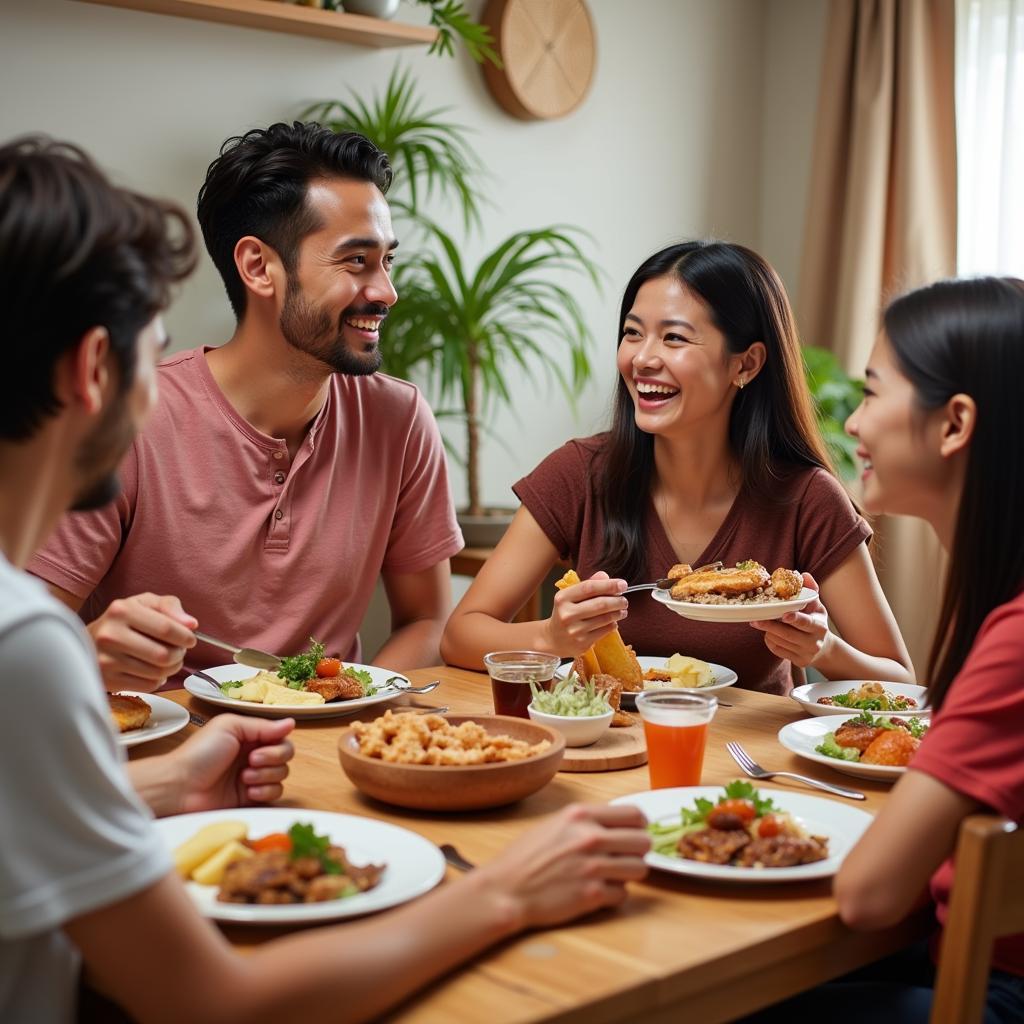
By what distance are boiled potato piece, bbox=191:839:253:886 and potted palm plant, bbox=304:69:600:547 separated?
2.79 meters

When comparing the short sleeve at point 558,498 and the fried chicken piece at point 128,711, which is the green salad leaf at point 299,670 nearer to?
the fried chicken piece at point 128,711

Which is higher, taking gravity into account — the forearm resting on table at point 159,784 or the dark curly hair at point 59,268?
the dark curly hair at point 59,268

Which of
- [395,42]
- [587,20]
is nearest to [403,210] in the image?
[395,42]

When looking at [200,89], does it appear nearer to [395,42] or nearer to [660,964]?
[395,42]

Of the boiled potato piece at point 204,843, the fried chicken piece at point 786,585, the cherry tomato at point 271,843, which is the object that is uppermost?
the fried chicken piece at point 786,585

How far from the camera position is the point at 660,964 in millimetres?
1174

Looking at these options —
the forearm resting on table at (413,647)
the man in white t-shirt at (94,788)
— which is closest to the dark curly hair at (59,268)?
the man in white t-shirt at (94,788)

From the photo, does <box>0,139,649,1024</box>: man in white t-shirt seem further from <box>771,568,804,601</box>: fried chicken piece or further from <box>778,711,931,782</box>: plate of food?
<box>771,568,804,601</box>: fried chicken piece

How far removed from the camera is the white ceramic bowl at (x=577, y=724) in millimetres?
1773

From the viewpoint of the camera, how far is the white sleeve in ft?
3.01

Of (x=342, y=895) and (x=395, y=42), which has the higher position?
(x=395, y=42)

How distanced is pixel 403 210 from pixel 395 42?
525mm

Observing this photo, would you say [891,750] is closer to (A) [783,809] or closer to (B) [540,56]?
(A) [783,809]

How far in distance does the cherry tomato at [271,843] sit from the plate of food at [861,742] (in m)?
0.73
